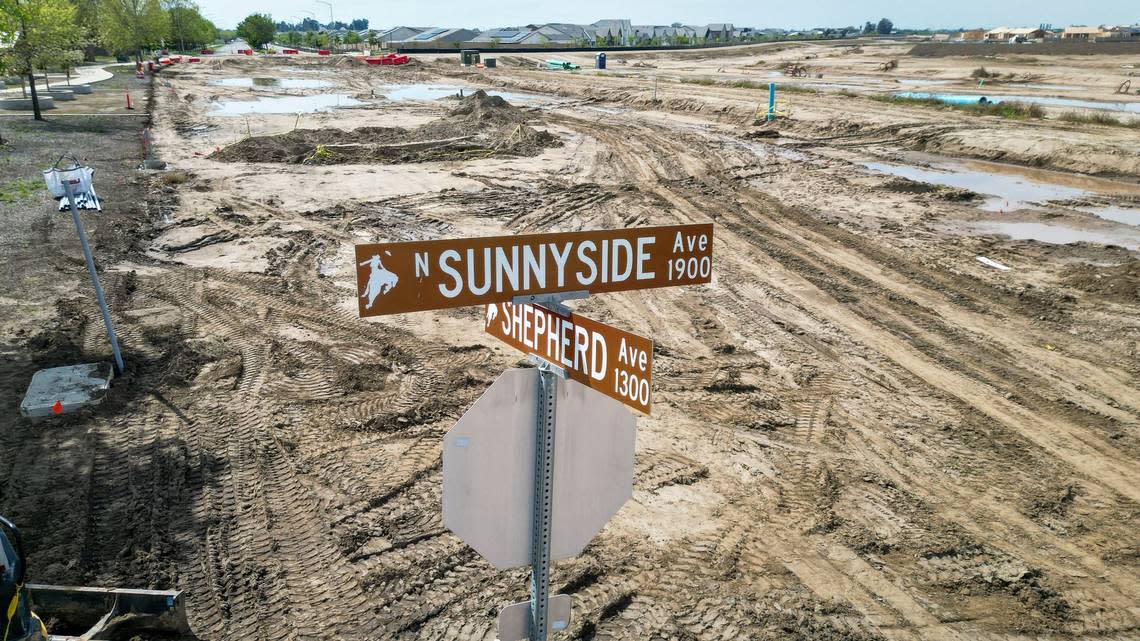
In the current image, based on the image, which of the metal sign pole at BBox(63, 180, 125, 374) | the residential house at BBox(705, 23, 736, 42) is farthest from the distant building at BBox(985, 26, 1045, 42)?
the metal sign pole at BBox(63, 180, 125, 374)

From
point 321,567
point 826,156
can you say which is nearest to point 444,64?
point 826,156

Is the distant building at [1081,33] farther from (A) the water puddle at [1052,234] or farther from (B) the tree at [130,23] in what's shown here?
(B) the tree at [130,23]

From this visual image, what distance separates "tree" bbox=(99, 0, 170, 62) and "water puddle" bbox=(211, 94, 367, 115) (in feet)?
59.9

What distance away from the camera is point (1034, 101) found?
30266 mm

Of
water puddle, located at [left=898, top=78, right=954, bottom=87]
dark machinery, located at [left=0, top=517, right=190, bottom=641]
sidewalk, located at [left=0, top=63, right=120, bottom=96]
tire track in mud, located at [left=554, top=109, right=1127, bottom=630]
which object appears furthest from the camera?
water puddle, located at [left=898, top=78, right=954, bottom=87]

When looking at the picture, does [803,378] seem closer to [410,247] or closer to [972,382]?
[972,382]

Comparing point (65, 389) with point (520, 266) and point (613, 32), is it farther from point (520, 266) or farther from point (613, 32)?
point (613, 32)

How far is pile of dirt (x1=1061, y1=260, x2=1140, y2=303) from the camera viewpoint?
11.2 meters

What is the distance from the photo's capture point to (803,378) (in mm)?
Result: 8844

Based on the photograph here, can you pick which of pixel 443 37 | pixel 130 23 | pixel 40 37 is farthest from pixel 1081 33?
pixel 40 37

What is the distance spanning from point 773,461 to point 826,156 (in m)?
17.2

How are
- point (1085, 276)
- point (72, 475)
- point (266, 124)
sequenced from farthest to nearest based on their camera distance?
point (266, 124) < point (1085, 276) < point (72, 475)

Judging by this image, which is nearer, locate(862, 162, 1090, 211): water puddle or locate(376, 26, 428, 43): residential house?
locate(862, 162, 1090, 211): water puddle

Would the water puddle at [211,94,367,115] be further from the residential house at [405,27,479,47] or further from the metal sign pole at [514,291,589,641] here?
the residential house at [405,27,479,47]
